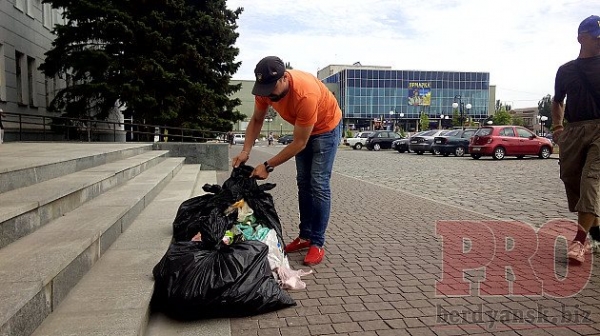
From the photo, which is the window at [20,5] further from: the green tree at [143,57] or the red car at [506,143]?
the red car at [506,143]

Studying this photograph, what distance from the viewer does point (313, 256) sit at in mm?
4184

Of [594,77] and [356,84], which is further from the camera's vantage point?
[356,84]

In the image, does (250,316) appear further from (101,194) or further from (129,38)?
(129,38)

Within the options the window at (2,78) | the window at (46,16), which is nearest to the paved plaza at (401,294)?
the window at (2,78)

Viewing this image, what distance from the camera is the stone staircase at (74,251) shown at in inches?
90.8

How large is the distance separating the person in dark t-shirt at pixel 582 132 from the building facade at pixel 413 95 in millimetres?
97041

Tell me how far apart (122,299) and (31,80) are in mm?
23377

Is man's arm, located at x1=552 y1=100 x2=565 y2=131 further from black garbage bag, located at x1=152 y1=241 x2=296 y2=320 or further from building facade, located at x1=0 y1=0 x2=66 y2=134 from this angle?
building facade, located at x1=0 y1=0 x2=66 y2=134

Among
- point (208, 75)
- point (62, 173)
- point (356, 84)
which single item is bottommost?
point (62, 173)

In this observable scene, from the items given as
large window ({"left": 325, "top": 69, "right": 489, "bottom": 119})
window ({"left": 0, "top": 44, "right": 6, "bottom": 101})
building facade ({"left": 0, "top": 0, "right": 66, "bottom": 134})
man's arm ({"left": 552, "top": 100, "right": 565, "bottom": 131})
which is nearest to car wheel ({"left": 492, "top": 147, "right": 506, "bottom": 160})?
man's arm ({"left": 552, "top": 100, "right": 565, "bottom": 131})

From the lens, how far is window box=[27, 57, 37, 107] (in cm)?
2198

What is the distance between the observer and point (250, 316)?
3.03m

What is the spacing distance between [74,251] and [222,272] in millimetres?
924

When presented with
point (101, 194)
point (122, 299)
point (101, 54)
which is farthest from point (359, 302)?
point (101, 54)
